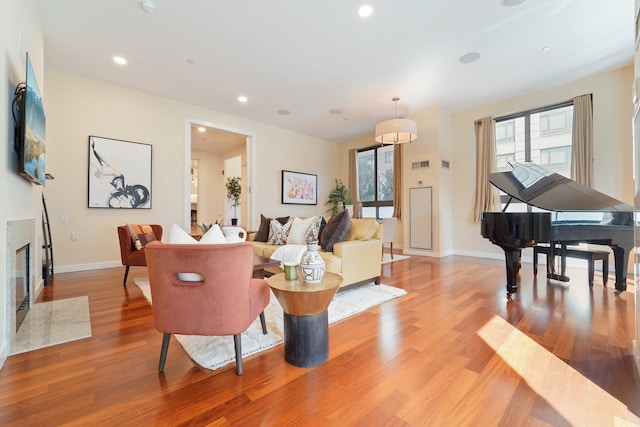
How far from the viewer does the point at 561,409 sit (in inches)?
49.7

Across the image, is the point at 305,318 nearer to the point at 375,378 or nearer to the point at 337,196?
the point at 375,378

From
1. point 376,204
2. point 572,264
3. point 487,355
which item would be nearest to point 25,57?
point 487,355

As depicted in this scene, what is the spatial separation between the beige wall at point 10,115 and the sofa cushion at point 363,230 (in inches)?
114

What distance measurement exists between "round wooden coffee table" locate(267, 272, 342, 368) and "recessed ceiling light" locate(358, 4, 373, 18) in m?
2.83

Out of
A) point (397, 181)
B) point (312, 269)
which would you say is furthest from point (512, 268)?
point (397, 181)

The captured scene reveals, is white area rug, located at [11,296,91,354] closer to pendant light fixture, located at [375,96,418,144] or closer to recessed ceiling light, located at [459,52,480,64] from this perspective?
pendant light fixture, located at [375,96,418,144]

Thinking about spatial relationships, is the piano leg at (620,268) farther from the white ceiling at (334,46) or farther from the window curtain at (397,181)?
the window curtain at (397,181)

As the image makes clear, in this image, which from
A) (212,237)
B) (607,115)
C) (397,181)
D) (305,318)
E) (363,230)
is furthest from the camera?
(397,181)

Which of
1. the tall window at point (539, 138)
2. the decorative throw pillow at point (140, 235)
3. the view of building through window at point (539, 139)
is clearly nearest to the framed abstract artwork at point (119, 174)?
the decorative throw pillow at point (140, 235)

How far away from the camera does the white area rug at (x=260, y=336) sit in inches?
67.6

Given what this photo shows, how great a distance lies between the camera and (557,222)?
8.68 feet

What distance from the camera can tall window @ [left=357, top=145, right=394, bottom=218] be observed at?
22.8 feet

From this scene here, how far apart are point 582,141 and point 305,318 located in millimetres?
5365

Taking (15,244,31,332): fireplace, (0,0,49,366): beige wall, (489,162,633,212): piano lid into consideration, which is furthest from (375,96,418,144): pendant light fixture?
(15,244,31,332): fireplace
